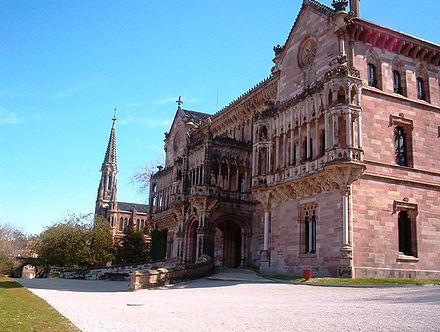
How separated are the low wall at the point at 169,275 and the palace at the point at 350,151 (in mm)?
4217

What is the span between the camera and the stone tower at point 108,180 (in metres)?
111

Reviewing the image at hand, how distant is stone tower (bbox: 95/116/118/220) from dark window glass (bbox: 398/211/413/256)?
87.9 meters

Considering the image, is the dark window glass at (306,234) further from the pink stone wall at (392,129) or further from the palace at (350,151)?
the pink stone wall at (392,129)

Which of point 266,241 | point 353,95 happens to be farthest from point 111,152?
point 353,95

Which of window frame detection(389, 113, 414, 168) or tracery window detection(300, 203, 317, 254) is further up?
window frame detection(389, 113, 414, 168)

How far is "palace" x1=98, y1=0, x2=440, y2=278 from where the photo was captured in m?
26.5

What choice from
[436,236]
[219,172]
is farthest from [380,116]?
[219,172]

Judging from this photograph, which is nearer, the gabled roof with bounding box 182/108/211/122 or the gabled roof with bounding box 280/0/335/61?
the gabled roof with bounding box 280/0/335/61

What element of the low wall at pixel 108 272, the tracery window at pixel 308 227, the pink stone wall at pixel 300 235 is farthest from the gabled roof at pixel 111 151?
the tracery window at pixel 308 227

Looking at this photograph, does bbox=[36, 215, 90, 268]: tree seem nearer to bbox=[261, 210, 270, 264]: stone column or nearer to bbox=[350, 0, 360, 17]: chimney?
bbox=[261, 210, 270, 264]: stone column

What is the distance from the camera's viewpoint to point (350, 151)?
2627 centimetres

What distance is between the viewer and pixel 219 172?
42.7m

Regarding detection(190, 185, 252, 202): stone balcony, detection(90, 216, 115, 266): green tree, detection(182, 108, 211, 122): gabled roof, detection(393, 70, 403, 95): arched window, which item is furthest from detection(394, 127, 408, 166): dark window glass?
detection(90, 216, 115, 266): green tree

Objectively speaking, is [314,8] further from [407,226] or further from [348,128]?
[407,226]
